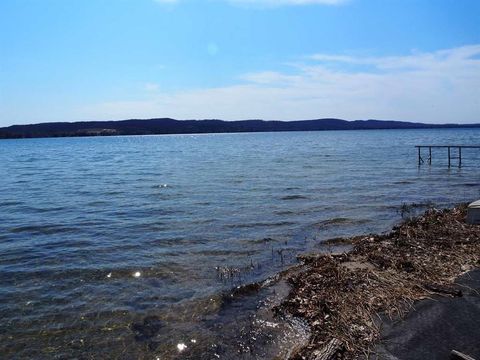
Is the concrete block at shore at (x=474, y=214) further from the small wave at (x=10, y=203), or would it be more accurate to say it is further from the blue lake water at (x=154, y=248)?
the small wave at (x=10, y=203)

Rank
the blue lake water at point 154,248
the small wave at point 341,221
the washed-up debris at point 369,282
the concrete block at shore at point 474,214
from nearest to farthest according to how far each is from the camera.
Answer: the washed-up debris at point 369,282
the blue lake water at point 154,248
the concrete block at shore at point 474,214
the small wave at point 341,221

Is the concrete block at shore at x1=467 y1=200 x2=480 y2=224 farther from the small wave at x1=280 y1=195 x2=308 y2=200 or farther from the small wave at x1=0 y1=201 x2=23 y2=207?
the small wave at x1=0 y1=201 x2=23 y2=207

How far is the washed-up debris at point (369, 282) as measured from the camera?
7.86 meters

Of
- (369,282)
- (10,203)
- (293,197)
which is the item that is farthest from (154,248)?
(10,203)

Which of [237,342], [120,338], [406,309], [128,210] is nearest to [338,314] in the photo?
[406,309]

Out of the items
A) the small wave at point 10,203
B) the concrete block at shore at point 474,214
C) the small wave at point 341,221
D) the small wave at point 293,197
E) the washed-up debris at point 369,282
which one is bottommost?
the small wave at point 341,221

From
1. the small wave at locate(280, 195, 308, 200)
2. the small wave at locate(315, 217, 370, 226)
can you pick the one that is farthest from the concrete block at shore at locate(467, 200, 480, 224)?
the small wave at locate(280, 195, 308, 200)

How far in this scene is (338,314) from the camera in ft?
28.1

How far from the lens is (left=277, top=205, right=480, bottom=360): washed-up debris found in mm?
7855

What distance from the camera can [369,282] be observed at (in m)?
10.1

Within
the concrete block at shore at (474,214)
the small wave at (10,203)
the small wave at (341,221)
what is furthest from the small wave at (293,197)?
the small wave at (10,203)

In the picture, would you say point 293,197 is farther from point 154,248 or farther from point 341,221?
point 154,248

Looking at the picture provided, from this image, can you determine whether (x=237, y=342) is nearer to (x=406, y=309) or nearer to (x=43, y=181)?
(x=406, y=309)

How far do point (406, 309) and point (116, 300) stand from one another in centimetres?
670
